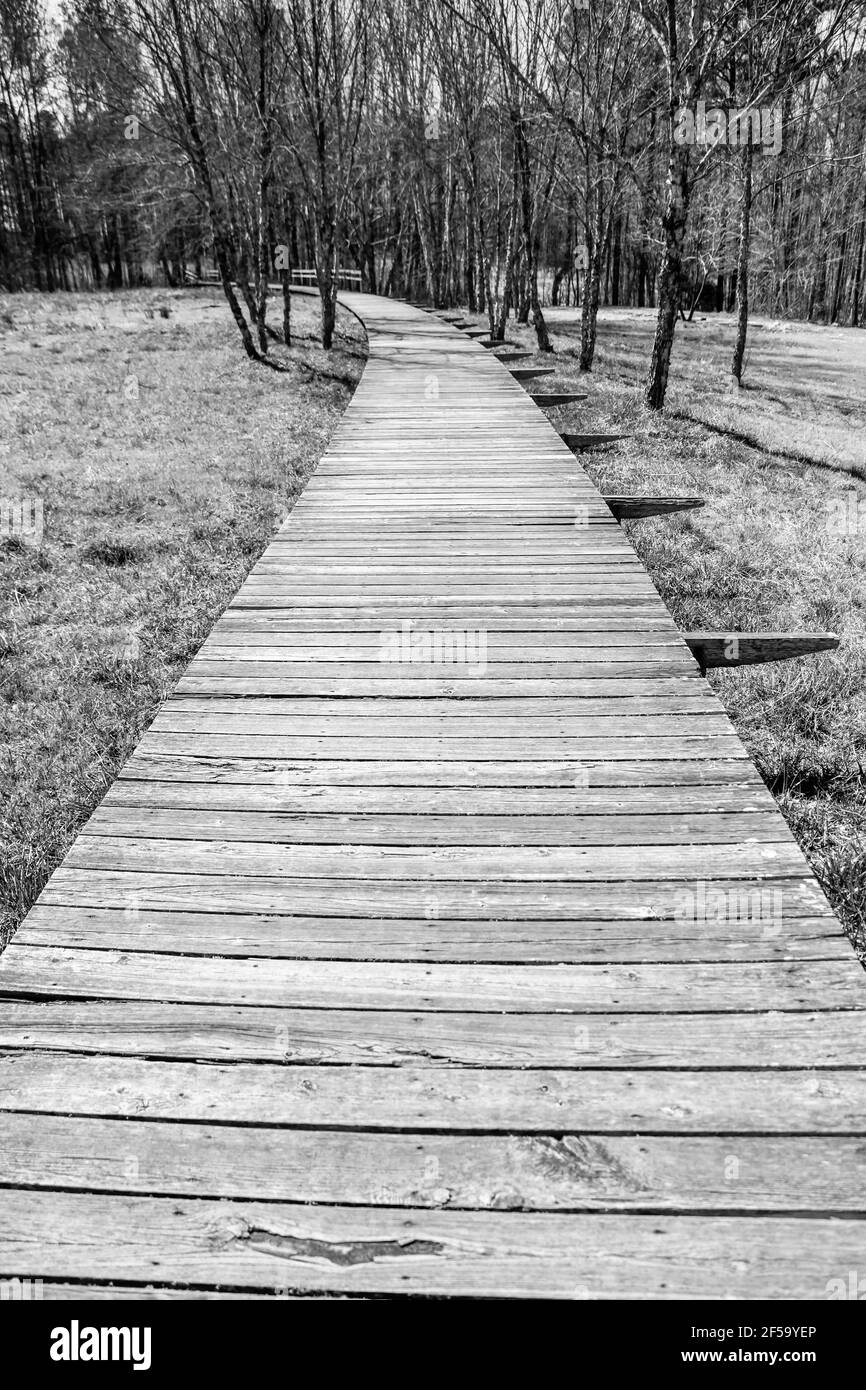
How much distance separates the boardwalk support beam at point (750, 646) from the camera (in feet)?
13.0

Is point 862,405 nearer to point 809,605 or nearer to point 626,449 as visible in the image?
point 626,449

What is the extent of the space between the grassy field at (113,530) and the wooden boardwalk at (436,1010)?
111 cm

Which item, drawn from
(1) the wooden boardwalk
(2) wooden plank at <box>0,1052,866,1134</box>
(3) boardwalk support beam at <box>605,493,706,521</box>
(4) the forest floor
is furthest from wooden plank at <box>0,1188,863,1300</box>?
(3) boardwalk support beam at <box>605,493,706,521</box>

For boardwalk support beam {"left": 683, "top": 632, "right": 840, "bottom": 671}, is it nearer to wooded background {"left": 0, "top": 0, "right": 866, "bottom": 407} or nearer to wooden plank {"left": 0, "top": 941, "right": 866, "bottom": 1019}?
wooden plank {"left": 0, "top": 941, "right": 866, "bottom": 1019}

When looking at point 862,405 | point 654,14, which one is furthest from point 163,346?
point 862,405

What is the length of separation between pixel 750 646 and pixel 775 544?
433cm

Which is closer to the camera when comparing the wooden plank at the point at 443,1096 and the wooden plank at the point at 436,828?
the wooden plank at the point at 443,1096

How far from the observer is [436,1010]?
2.07m

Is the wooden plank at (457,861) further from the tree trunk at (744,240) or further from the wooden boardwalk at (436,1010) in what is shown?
the tree trunk at (744,240)

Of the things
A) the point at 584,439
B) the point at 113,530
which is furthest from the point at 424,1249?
the point at 584,439

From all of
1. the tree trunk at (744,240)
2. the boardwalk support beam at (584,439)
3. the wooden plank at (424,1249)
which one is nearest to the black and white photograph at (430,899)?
the wooden plank at (424,1249)

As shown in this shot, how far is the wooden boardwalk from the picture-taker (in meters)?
1.58

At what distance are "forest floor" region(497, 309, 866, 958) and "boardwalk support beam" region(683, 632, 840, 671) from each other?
Answer: 28.2 inches

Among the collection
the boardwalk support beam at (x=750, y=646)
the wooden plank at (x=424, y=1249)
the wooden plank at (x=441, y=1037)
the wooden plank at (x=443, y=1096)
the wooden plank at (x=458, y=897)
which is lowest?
the wooden plank at (x=424, y=1249)
